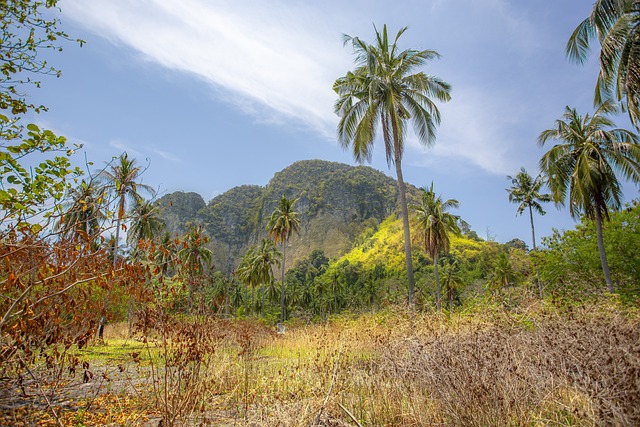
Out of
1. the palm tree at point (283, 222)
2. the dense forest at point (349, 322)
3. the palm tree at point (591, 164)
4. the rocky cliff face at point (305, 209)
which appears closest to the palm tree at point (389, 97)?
the dense forest at point (349, 322)

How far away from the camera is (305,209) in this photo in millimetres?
125688

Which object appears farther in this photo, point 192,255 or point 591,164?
point 591,164

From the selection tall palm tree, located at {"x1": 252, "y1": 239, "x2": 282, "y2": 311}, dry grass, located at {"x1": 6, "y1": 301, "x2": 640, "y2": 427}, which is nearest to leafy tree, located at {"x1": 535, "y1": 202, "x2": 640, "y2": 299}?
dry grass, located at {"x1": 6, "y1": 301, "x2": 640, "y2": 427}

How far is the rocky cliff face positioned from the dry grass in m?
98.5

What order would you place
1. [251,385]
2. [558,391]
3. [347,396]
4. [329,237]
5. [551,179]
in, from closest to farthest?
[558,391], [347,396], [251,385], [551,179], [329,237]

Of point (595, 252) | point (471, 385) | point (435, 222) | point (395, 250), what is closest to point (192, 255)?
point (471, 385)

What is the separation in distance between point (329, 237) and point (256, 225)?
116ft

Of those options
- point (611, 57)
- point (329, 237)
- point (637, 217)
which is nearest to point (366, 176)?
point (329, 237)

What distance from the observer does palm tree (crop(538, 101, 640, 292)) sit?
15484 mm

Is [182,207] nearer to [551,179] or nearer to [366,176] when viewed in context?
[366,176]

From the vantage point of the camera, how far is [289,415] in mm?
3699

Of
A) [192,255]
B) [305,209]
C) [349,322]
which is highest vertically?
[305,209]

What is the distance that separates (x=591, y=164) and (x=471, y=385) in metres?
16.6

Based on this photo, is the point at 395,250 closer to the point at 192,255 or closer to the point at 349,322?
the point at 349,322
